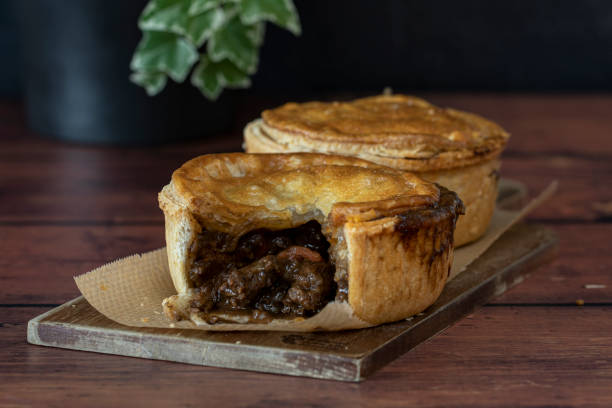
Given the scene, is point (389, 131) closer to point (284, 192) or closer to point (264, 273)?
point (284, 192)

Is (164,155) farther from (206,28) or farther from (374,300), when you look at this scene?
(374,300)

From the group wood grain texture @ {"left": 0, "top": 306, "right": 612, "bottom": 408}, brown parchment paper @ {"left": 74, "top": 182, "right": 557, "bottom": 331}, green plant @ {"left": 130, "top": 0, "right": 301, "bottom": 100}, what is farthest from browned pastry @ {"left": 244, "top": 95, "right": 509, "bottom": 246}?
green plant @ {"left": 130, "top": 0, "right": 301, "bottom": 100}

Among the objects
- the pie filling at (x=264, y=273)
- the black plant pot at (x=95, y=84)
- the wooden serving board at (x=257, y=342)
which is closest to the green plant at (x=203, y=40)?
the black plant pot at (x=95, y=84)

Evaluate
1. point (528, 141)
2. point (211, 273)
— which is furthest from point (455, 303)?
point (528, 141)

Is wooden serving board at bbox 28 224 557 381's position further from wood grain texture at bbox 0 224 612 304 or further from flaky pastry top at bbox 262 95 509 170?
flaky pastry top at bbox 262 95 509 170

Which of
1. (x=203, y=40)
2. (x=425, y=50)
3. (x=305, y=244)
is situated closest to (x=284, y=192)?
(x=305, y=244)
